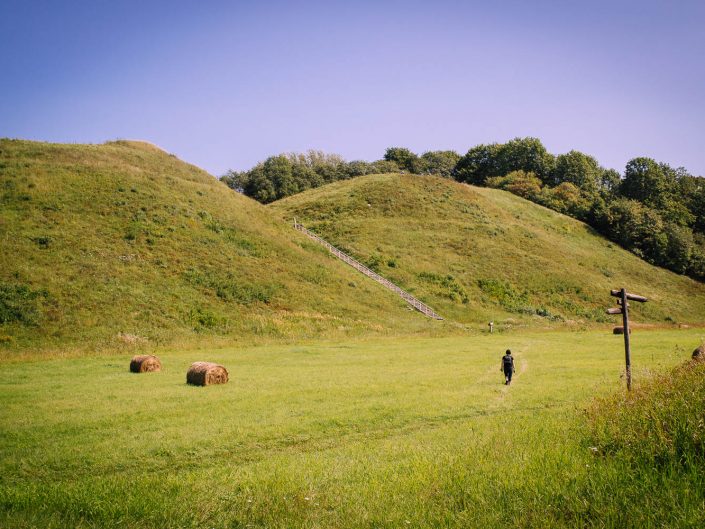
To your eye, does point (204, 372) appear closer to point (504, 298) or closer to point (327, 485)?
point (327, 485)

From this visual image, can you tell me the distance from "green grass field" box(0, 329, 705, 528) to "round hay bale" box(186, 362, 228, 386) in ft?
1.90

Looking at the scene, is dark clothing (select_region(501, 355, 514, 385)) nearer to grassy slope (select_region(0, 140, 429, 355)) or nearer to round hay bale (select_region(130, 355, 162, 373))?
round hay bale (select_region(130, 355, 162, 373))

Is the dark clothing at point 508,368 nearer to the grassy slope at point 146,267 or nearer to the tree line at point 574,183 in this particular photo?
the grassy slope at point 146,267

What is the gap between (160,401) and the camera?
53.1ft

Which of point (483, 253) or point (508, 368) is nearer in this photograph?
point (508, 368)

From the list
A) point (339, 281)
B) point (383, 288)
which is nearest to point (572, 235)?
→ point (383, 288)

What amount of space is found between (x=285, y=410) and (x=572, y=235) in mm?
87541

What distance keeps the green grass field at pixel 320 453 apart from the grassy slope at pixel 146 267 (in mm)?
10872

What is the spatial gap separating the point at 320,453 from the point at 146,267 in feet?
122

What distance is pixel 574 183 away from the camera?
393ft

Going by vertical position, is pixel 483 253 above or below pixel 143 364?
above

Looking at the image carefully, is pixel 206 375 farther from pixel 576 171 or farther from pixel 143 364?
pixel 576 171

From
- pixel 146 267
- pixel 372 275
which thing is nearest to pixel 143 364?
pixel 146 267

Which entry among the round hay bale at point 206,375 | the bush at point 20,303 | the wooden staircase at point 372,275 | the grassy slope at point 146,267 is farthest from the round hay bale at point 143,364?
the wooden staircase at point 372,275
